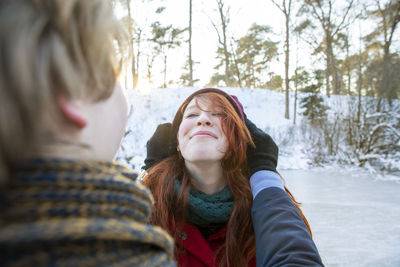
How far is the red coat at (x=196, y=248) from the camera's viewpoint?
1.32 m

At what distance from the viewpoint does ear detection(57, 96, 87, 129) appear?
1.25ft

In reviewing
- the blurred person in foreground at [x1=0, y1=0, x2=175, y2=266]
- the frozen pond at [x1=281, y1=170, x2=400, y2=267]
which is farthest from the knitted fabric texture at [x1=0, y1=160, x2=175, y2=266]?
the frozen pond at [x1=281, y1=170, x2=400, y2=267]

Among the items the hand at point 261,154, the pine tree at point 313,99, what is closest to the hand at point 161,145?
the hand at point 261,154

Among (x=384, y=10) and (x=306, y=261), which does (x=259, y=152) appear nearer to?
(x=306, y=261)

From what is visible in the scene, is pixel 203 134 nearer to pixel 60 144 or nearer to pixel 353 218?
pixel 60 144

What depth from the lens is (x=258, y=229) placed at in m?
1.15

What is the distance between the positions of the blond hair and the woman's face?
3.25 feet

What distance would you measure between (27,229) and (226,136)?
3.90 ft

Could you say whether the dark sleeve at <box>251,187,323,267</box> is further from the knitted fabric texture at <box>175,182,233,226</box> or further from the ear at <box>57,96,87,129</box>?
the ear at <box>57,96,87,129</box>

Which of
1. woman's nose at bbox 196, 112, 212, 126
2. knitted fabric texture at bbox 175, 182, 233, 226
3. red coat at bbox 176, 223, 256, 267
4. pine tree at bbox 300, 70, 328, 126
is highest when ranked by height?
pine tree at bbox 300, 70, 328, 126

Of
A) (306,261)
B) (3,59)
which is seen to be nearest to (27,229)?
(3,59)

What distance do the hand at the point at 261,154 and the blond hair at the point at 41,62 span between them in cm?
121

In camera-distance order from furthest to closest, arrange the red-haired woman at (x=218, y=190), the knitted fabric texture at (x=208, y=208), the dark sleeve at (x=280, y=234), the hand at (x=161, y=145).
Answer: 1. the hand at (x=161, y=145)
2. the knitted fabric texture at (x=208, y=208)
3. the red-haired woman at (x=218, y=190)
4. the dark sleeve at (x=280, y=234)

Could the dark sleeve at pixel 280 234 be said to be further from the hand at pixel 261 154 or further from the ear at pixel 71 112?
the ear at pixel 71 112
